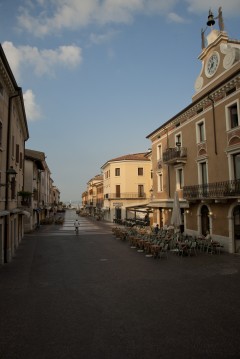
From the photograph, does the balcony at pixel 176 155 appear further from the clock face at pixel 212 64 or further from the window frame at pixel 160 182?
the clock face at pixel 212 64

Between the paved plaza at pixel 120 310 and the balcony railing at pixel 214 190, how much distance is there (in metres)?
4.14

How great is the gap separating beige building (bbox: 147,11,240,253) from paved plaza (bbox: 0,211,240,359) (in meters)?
4.22

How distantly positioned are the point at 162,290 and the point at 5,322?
5.10 meters

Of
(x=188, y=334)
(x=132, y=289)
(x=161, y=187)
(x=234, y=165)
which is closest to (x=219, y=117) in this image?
(x=234, y=165)

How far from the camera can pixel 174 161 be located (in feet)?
75.2

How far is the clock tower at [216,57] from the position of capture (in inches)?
701

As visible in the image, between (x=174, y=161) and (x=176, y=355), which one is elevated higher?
(x=174, y=161)

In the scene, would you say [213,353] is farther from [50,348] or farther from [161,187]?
[161,187]

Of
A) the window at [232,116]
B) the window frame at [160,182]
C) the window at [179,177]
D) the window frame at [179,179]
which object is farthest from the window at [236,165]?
the window frame at [160,182]

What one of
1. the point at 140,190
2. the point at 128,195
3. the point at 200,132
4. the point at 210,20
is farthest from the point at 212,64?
the point at 140,190

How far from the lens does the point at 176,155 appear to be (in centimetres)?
2264

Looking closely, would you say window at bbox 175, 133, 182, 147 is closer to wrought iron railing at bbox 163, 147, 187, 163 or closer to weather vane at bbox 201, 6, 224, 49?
wrought iron railing at bbox 163, 147, 187, 163

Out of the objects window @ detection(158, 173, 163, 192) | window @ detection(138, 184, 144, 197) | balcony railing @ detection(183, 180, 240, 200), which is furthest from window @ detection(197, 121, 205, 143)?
window @ detection(138, 184, 144, 197)

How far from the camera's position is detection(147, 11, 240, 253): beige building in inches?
650
